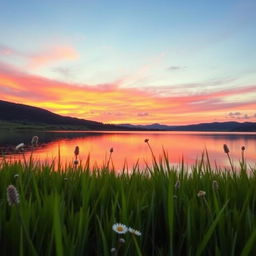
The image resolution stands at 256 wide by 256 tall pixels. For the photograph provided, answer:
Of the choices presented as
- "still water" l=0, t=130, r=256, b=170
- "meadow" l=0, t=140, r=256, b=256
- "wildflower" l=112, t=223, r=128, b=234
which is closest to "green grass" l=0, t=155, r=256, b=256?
"meadow" l=0, t=140, r=256, b=256

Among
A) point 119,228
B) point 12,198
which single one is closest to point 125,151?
point 119,228

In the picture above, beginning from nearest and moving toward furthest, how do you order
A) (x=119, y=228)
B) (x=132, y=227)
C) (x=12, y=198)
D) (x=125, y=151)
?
(x=12, y=198), (x=119, y=228), (x=132, y=227), (x=125, y=151)

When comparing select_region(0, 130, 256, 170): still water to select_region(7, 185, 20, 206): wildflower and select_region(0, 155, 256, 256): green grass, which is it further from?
select_region(7, 185, 20, 206): wildflower

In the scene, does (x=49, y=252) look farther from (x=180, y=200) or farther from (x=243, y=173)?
(x=243, y=173)

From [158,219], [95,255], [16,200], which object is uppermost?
[16,200]

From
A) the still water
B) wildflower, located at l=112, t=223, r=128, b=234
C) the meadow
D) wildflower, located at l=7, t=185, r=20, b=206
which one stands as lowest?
the still water

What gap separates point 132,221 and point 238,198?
1456 mm

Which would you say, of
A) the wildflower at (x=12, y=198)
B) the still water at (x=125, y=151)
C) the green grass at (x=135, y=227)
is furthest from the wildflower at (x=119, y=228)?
the still water at (x=125, y=151)

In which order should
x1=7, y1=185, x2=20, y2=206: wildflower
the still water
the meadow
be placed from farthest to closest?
the still water, the meadow, x1=7, y1=185, x2=20, y2=206: wildflower

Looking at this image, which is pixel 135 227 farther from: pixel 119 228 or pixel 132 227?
pixel 119 228

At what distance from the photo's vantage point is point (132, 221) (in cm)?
241

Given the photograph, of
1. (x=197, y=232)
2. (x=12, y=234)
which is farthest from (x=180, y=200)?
(x=12, y=234)

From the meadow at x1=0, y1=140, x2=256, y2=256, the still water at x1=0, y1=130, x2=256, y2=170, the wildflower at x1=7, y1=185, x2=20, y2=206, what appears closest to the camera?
the wildflower at x1=7, y1=185, x2=20, y2=206

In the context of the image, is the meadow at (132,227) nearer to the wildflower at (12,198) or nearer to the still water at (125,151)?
the wildflower at (12,198)
